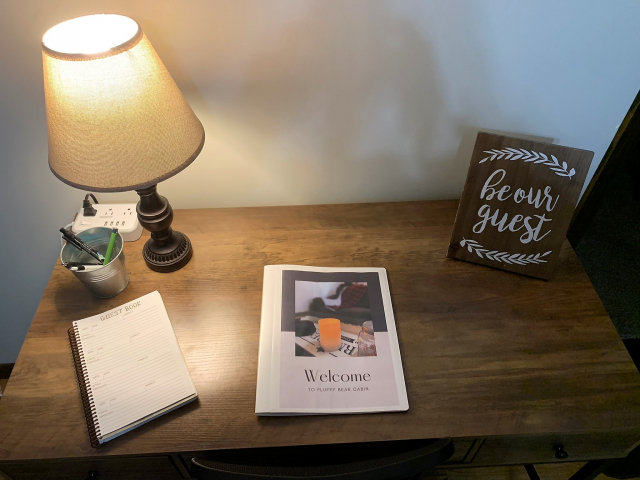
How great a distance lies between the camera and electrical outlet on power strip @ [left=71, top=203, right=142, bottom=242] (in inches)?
38.4

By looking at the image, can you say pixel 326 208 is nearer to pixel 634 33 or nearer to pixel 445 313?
pixel 445 313

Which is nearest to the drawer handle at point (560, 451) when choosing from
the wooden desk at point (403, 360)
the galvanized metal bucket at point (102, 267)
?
the wooden desk at point (403, 360)

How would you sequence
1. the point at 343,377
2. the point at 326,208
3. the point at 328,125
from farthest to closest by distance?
the point at 326,208 < the point at 328,125 < the point at 343,377

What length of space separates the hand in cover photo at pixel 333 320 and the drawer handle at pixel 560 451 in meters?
0.39

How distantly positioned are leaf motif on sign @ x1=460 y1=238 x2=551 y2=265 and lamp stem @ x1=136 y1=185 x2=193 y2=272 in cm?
62

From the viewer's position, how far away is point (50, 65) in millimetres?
627

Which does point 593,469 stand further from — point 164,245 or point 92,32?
point 92,32

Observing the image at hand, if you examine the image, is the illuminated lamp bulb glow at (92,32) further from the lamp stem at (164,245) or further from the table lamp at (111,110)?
the lamp stem at (164,245)

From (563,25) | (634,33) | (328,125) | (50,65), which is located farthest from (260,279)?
(634,33)

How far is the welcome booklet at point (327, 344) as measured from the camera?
74cm

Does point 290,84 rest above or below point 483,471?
above

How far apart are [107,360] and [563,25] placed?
3.51ft

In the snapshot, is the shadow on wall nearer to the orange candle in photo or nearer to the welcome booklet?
the welcome booklet

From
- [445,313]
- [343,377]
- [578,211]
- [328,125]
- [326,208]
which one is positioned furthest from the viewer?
[578,211]
